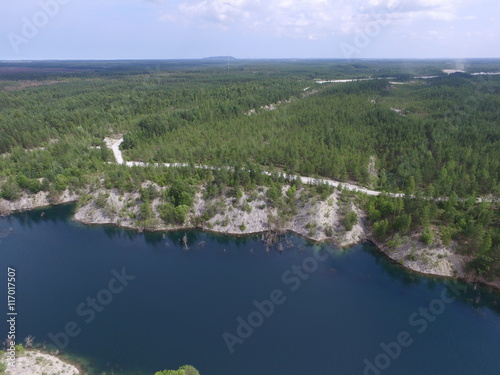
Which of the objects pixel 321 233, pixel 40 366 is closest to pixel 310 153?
pixel 321 233

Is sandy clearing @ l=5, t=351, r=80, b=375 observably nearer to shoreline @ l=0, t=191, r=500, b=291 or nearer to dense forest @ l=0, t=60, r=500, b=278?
shoreline @ l=0, t=191, r=500, b=291

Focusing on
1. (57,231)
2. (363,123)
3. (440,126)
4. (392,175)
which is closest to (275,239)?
(392,175)

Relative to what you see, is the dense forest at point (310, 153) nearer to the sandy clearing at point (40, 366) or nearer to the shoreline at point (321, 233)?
the shoreline at point (321, 233)

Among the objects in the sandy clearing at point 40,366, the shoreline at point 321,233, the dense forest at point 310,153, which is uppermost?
the dense forest at point 310,153

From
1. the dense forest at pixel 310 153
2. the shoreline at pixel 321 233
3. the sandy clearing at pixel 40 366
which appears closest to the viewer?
the sandy clearing at pixel 40 366

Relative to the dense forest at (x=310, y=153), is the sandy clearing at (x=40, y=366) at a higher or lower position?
lower

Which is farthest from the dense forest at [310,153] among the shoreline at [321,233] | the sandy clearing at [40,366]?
the sandy clearing at [40,366]

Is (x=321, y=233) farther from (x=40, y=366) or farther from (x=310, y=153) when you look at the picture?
(x=40, y=366)

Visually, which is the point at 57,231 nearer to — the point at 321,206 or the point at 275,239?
the point at 275,239
